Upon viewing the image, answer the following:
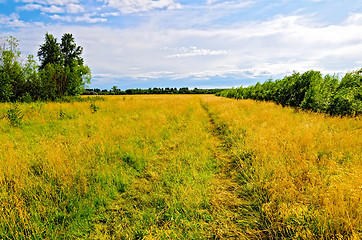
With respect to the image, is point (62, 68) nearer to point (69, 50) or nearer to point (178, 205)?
point (69, 50)

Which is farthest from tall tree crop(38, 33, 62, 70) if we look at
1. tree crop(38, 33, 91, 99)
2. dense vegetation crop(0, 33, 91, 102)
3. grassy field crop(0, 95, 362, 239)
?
grassy field crop(0, 95, 362, 239)

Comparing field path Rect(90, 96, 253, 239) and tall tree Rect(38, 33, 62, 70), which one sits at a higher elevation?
tall tree Rect(38, 33, 62, 70)

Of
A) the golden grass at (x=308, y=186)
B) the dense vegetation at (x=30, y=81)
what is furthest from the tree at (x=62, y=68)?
the golden grass at (x=308, y=186)

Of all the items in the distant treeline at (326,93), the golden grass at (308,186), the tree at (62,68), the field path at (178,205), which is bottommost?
the field path at (178,205)

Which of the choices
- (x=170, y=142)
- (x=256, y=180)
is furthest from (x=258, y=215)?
(x=170, y=142)

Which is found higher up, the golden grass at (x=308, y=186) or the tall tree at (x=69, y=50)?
the tall tree at (x=69, y=50)

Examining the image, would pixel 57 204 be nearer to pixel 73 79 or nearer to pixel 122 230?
pixel 122 230

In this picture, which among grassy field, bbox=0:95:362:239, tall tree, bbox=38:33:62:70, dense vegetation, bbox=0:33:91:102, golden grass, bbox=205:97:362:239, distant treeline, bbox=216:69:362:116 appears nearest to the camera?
golden grass, bbox=205:97:362:239

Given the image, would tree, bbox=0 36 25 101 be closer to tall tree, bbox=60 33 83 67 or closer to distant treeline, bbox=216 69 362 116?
tall tree, bbox=60 33 83 67

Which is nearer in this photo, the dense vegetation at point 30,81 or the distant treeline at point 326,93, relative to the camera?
the distant treeline at point 326,93

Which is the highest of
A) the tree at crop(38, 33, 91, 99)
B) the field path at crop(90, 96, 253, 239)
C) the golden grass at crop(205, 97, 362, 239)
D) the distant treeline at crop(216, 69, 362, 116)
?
the tree at crop(38, 33, 91, 99)

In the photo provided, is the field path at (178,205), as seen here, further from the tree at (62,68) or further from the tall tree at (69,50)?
the tall tree at (69,50)

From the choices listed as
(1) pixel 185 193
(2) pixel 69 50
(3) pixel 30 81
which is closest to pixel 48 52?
(2) pixel 69 50

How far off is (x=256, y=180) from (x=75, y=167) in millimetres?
4446
